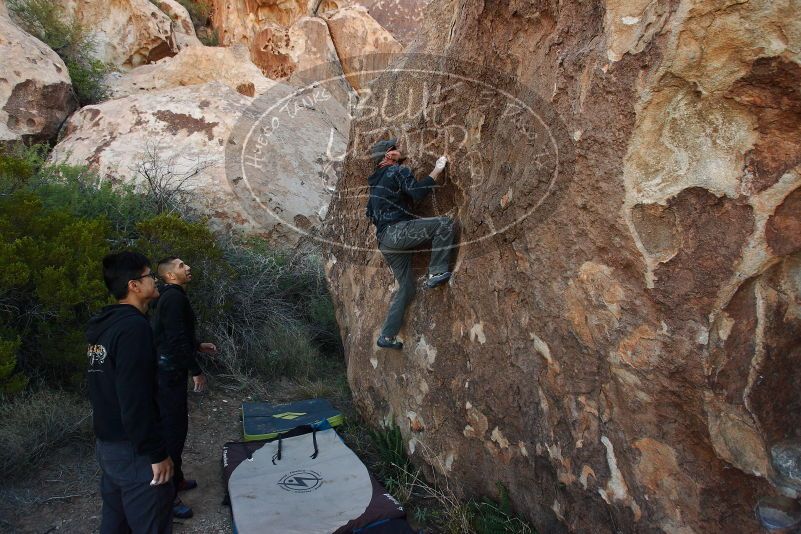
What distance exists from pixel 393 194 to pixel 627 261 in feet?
6.13

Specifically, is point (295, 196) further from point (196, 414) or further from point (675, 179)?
point (675, 179)

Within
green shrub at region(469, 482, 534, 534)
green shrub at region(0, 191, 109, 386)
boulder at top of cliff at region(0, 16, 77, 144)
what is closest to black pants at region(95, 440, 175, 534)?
green shrub at region(469, 482, 534, 534)

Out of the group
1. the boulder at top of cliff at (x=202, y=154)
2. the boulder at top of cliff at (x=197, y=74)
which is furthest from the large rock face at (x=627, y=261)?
the boulder at top of cliff at (x=197, y=74)

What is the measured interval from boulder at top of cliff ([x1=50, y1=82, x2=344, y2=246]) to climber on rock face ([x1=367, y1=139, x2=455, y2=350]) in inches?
166

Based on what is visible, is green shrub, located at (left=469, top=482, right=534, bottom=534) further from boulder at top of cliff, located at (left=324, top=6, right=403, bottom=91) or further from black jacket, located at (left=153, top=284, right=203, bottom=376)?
boulder at top of cliff, located at (left=324, top=6, right=403, bottom=91)

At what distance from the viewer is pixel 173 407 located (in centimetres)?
392

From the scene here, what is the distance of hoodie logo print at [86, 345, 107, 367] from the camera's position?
253 cm

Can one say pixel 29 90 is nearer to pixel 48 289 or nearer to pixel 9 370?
pixel 48 289

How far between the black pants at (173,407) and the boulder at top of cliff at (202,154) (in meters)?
4.16

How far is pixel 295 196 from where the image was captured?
28.2 feet

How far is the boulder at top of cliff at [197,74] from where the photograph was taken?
418 inches

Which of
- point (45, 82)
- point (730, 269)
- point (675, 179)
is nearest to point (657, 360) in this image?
point (730, 269)

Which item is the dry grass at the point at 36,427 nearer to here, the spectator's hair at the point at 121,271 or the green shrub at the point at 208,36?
the spectator's hair at the point at 121,271

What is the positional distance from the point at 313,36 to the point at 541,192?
40.1 ft
